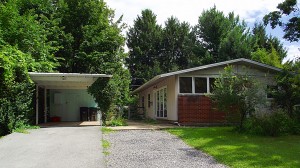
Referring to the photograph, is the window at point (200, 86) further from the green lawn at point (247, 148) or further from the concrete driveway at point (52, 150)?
the concrete driveway at point (52, 150)

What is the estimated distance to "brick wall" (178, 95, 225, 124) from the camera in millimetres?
15602

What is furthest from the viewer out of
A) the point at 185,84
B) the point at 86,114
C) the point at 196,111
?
the point at 86,114

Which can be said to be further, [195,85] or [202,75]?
[202,75]

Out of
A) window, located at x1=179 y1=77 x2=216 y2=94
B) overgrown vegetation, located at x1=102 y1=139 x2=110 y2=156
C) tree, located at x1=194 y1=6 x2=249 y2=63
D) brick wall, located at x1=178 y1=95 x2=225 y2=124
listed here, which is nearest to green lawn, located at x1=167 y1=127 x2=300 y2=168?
overgrown vegetation, located at x1=102 y1=139 x2=110 y2=156

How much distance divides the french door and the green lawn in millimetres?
6536

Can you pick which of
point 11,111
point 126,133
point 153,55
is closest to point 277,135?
point 126,133

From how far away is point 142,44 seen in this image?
4156 centimetres

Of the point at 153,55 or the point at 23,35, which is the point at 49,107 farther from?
the point at 153,55

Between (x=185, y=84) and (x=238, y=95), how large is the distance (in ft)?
13.5

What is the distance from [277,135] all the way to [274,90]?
13.0ft

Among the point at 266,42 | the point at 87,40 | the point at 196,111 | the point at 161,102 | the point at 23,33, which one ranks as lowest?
the point at 196,111

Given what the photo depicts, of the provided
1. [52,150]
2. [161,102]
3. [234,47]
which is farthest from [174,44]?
[52,150]

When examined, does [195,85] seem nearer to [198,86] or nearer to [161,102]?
[198,86]

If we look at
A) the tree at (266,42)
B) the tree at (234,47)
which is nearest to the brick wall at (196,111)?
the tree at (234,47)
